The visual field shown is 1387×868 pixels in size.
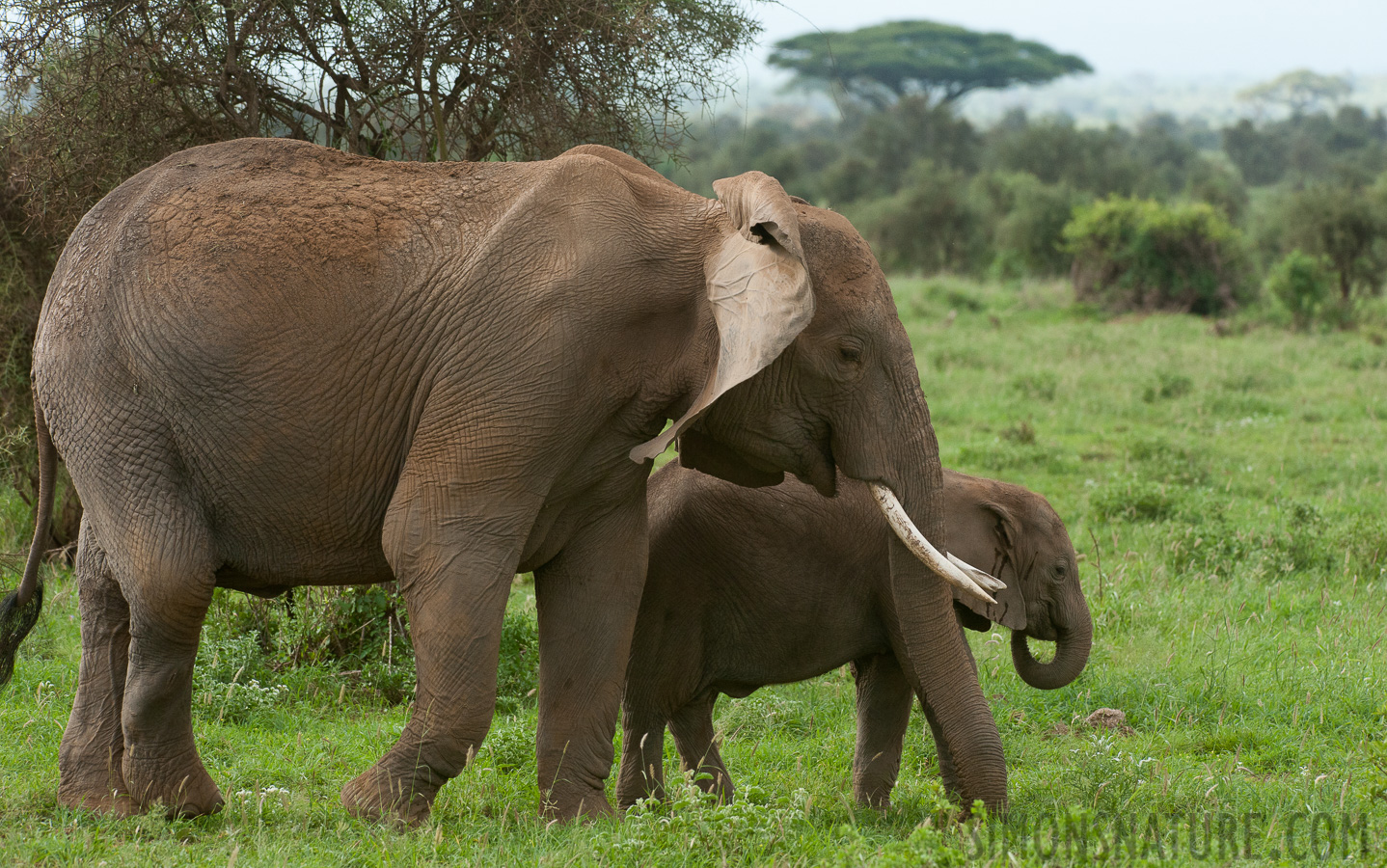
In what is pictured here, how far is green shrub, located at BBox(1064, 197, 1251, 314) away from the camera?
24.0 metres

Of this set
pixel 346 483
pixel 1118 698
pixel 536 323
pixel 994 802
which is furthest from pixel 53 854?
pixel 1118 698

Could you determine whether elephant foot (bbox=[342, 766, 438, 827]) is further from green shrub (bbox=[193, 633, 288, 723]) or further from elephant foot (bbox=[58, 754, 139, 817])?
green shrub (bbox=[193, 633, 288, 723])

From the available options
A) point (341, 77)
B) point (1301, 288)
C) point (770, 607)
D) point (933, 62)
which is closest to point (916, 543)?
point (770, 607)

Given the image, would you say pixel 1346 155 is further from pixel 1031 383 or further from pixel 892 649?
pixel 892 649

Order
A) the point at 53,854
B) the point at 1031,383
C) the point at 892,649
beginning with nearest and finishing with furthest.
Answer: the point at 53,854 < the point at 892,649 < the point at 1031,383

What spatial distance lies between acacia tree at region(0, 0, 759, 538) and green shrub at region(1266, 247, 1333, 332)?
1603cm

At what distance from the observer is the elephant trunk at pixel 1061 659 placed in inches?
234

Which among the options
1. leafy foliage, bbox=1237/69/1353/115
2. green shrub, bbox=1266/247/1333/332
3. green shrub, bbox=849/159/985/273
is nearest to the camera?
green shrub, bbox=1266/247/1333/332

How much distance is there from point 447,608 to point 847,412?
1.48 metres

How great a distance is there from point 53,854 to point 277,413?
1534 mm

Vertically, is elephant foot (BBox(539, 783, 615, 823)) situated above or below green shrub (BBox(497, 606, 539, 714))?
above

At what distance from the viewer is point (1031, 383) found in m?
15.1

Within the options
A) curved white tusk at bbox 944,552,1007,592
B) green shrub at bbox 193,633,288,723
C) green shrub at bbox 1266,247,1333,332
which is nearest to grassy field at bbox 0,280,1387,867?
green shrub at bbox 193,633,288,723

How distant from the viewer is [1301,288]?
2136 cm
